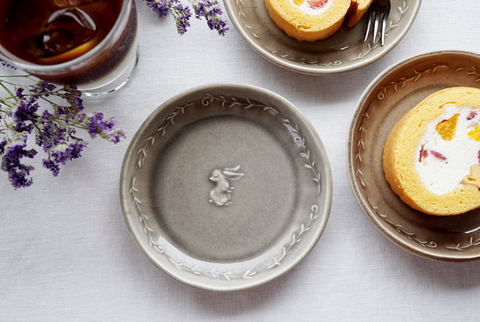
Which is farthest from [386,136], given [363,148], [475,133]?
[475,133]

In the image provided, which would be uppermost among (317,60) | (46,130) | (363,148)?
(317,60)

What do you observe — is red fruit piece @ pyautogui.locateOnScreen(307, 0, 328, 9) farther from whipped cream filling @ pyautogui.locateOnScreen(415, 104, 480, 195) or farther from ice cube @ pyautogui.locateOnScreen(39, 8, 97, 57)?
ice cube @ pyautogui.locateOnScreen(39, 8, 97, 57)

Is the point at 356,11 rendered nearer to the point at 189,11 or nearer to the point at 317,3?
the point at 317,3

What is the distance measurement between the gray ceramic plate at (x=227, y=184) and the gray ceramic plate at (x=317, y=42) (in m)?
0.11

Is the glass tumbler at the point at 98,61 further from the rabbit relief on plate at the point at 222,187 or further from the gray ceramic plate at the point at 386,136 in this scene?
the gray ceramic plate at the point at 386,136

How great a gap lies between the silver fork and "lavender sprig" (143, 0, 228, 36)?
0.33 meters

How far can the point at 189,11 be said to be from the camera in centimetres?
102

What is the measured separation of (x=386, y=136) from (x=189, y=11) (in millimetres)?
509

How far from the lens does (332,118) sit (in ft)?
3.68

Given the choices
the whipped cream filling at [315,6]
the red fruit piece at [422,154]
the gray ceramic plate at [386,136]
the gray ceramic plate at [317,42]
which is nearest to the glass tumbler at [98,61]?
the gray ceramic plate at [317,42]

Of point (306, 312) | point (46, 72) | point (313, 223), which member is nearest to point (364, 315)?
point (306, 312)

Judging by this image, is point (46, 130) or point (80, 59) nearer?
point (80, 59)

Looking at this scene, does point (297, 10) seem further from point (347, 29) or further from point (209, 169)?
point (209, 169)

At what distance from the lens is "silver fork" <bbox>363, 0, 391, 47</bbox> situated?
1.09 m
